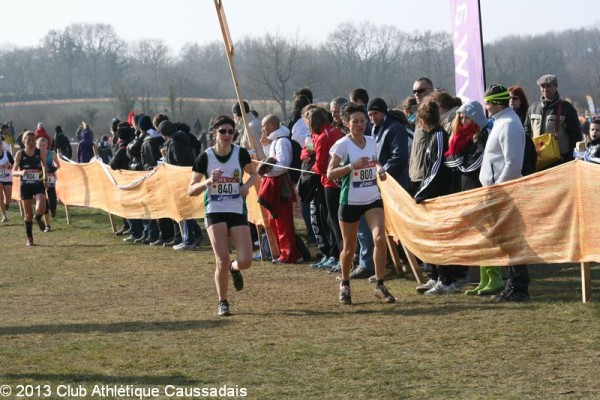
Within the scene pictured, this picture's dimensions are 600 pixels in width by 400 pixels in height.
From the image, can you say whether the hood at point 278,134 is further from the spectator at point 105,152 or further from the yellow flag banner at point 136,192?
the spectator at point 105,152

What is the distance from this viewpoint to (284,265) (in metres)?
16.0

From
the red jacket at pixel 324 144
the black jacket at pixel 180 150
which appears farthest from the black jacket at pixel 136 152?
the red jacket at pixel 324 144

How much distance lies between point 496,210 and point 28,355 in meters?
4.58

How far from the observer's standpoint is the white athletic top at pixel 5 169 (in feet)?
81.5

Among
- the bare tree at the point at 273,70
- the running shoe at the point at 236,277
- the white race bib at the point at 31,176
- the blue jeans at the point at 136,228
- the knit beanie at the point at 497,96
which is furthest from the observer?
the bare tree at the point at 273,70

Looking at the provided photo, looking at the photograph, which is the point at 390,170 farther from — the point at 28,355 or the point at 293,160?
the point at 28,355

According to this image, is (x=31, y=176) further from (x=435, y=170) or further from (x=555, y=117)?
(x=435, y=170)

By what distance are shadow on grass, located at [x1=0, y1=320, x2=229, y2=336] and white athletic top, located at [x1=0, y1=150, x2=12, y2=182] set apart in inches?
545

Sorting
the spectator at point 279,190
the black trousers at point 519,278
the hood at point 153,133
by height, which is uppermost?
the hood at point 153,133

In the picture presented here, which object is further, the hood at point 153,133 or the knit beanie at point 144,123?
the hood at point 153,133

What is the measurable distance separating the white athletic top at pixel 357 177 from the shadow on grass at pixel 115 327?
1779mm

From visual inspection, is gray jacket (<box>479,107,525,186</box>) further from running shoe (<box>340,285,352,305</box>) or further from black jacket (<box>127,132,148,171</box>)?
black jacket (<box>127,132,148,171</box>)

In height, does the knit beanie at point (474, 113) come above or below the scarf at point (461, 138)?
above

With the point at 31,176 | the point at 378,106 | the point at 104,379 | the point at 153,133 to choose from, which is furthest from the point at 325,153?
the point at 31,176
